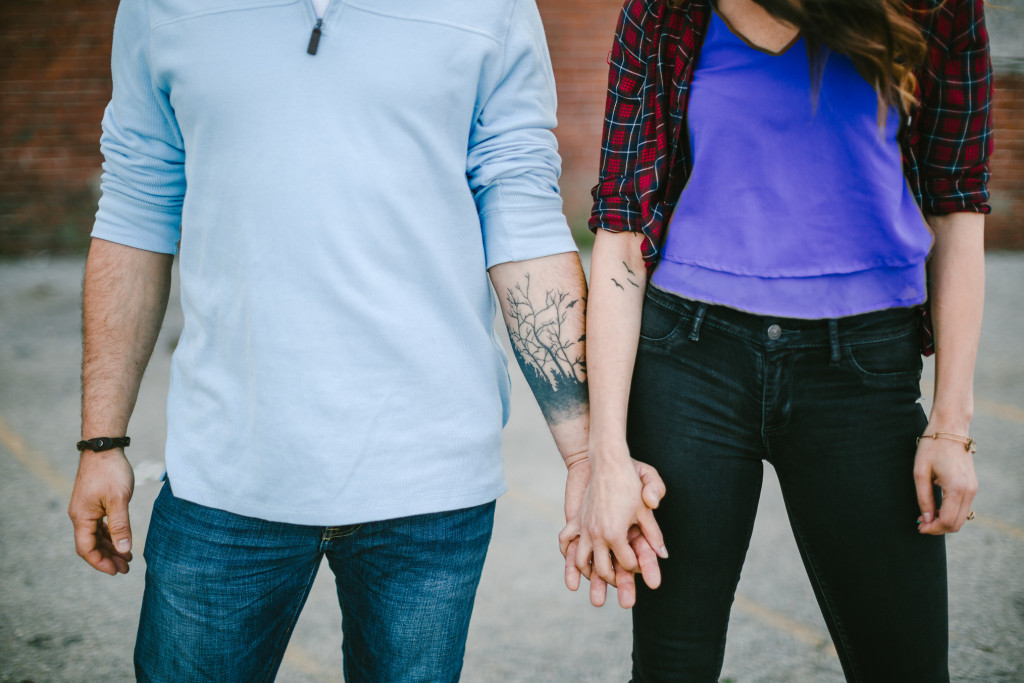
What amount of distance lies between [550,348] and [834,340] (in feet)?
1.65

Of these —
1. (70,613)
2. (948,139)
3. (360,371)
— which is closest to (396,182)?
(360,371)

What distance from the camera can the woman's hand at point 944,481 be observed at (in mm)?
1289

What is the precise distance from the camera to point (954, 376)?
1.31m

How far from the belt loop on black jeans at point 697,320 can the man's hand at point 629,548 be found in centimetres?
25

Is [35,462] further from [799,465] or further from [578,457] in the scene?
[799,465]

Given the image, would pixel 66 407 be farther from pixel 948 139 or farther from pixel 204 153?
pixel 948 139

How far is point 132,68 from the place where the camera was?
1344 millimetres

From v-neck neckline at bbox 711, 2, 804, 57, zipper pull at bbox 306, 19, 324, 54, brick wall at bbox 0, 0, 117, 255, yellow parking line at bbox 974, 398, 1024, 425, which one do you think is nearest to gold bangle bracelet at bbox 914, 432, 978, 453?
v-neck neckline at bbox 711, 2, 804, 57

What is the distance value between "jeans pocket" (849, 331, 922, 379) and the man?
538 millimetres

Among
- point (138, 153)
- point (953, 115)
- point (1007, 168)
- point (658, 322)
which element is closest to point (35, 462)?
point (138, 153)

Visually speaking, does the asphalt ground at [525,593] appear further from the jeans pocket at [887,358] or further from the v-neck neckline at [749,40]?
the v-neck neckline at [749,40]

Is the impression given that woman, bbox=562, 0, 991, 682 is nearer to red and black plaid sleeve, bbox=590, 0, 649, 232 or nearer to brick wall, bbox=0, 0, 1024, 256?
red and black plaid sleeve, bbox=590, 0, 649, 232

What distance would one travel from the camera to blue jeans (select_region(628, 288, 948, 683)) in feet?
4.33

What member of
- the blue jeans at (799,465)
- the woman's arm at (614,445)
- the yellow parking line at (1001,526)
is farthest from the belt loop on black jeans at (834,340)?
the yellow parking line at (1001,526)
